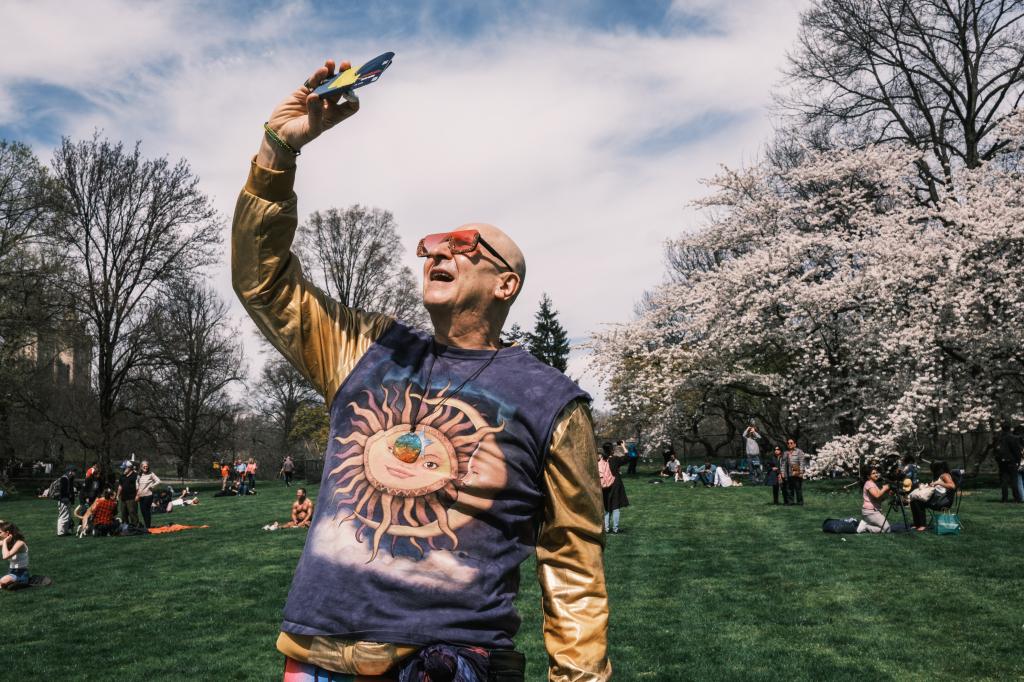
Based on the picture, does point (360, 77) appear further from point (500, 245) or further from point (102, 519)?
point (102, 519)

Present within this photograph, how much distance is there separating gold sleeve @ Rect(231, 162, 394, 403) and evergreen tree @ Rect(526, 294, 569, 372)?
48.5m

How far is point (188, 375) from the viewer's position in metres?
35.7

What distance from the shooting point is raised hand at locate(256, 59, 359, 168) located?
7.90 feet

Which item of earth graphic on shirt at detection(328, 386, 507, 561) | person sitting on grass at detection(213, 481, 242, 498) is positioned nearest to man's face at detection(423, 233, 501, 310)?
earth graphic on shirt at detection(328, 386, 507, 561)

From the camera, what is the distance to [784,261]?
84.0 feet

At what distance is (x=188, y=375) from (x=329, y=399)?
35.6 m

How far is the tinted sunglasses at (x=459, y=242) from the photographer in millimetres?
2592

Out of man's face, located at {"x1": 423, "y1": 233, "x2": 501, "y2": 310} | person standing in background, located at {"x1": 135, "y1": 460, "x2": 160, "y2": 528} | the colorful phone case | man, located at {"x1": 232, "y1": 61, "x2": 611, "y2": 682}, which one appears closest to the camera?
man, located at {"x1": 232, "y1": 61, "x2": 611, "y2": 682}

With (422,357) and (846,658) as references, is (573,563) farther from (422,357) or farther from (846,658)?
(846,658)

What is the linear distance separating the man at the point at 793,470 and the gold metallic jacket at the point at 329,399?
1805cm

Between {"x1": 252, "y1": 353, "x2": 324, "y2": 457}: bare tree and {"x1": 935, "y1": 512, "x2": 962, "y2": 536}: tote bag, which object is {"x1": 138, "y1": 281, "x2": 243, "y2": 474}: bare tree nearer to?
{"x1": 252, "y1": 353, "x2": 324, "y2": 457}: bare tree

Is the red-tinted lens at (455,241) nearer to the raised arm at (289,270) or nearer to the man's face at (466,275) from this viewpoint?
the man's face at (466,275)

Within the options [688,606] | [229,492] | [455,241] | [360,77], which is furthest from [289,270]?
[229,492]

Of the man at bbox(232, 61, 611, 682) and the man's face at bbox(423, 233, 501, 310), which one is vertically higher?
the man's face at bbox(423, 233, 501, 310)
